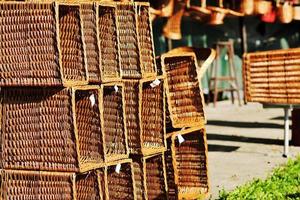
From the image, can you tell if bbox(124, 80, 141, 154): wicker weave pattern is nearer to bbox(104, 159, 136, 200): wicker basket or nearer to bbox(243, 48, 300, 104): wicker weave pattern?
bbox(104, 159, 136, 200): wicker basket

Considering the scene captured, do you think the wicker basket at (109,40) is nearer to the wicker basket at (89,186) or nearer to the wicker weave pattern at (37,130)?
the wicker weave pattern at (37,130)

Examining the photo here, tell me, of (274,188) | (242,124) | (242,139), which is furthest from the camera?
(242,124)

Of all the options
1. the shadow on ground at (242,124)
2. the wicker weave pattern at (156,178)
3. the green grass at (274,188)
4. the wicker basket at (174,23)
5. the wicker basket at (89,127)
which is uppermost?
the wicker basket at (174,23)

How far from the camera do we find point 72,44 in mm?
5438

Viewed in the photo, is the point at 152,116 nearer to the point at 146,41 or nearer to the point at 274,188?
the point at 146,41

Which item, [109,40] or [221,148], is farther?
[221,148]

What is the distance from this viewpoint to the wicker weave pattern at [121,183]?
19.0ft

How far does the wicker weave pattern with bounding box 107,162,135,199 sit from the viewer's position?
5.80 metres

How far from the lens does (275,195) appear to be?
662 cm

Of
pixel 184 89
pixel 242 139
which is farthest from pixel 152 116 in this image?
pixel 242 139

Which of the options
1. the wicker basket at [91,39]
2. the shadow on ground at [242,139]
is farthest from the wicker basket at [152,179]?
the shadow on ground at [242,139]

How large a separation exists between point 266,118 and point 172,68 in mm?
6969

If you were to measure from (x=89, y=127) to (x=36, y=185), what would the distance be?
585 millimetres

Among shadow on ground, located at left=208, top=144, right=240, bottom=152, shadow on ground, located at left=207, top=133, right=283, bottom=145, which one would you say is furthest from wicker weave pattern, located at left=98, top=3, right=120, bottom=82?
shadow on ground, located at left=207, top=133, right=283, bottom=145
